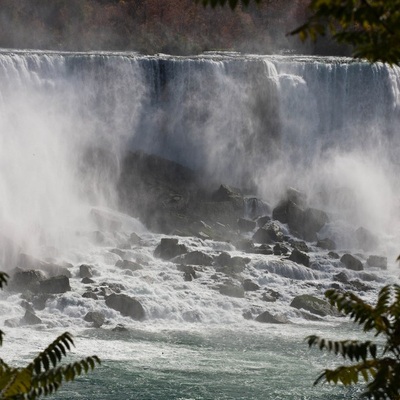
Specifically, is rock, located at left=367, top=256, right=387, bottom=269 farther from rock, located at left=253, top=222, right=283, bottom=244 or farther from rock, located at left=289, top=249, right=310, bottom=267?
rock, located at left=253, top=222, right=283, bottom=244

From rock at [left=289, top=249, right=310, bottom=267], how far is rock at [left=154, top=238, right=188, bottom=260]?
332 cm

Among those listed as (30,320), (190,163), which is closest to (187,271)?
(30,320)

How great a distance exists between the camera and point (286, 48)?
5722cm

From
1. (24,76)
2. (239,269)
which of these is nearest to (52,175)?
(24,76)

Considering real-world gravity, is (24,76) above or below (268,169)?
above

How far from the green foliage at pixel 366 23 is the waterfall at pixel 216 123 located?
2904cm

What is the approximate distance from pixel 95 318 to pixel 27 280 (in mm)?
2843

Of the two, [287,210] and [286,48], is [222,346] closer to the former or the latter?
[287,210]

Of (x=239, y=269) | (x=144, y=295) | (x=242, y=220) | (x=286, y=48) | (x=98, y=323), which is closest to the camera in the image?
(x=98, y=323)

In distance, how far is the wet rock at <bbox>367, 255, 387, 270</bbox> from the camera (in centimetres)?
2944

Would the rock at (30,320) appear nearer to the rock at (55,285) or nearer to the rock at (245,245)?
the rock at (55,285)

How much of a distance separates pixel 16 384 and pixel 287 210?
27070 millimetres

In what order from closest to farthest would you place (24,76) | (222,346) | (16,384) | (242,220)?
(16,384) → (222,346) → (242,220) → (24,76)

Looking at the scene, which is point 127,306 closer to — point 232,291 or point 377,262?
point 232,291
